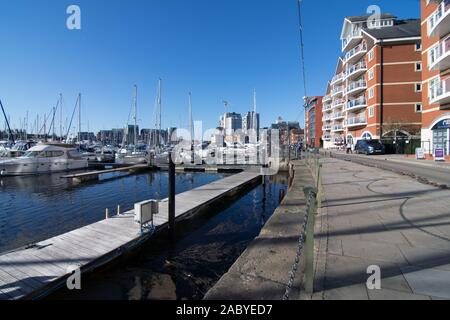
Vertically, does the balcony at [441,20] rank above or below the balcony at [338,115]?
above

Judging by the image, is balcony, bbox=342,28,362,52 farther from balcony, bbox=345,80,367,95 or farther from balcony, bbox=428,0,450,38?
balcony, bbox=428,0,450,38

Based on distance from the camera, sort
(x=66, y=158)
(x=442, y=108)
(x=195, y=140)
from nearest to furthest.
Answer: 1. (x=442, y=108)
2. (x=66, y=158)
3. (x=195, y=140)

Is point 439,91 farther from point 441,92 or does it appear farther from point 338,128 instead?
point 338,128

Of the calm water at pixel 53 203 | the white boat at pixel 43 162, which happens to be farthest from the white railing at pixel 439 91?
the white boat at pixel 43 162

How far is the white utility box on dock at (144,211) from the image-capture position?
817 centimetres

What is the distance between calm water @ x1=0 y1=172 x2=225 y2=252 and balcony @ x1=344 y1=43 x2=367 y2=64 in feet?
126

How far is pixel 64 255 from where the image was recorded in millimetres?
6629

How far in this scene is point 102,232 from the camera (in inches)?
327

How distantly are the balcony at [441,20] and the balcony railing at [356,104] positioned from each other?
63.0ft

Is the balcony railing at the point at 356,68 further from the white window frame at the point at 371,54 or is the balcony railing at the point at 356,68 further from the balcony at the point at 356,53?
the white window frame at the point at 371,54

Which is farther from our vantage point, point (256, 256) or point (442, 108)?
point (442, 108)

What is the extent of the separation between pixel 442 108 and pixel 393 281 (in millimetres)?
27990
